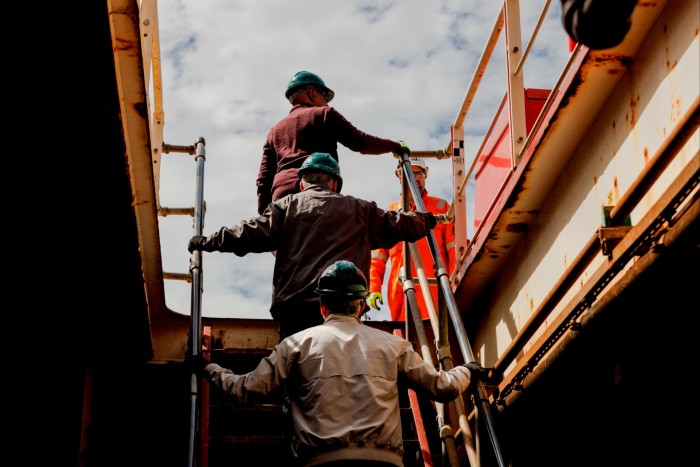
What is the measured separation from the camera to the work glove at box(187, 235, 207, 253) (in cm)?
592

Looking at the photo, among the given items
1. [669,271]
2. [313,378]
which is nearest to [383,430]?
[313,378]

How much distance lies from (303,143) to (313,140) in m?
0.07

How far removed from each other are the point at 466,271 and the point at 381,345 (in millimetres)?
2350

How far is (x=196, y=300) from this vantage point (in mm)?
5812

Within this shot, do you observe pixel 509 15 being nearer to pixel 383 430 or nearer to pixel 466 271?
pixel 466 271

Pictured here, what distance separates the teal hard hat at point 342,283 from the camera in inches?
184

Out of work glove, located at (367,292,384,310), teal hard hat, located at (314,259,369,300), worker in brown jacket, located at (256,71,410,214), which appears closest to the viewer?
Result: teal hard hat, located at (314,259,369,300)

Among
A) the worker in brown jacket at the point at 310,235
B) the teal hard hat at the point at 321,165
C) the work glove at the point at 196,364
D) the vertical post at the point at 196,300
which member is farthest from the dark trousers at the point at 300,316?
the teal hard hat at the point at 321,165

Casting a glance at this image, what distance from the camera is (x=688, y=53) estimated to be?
4145 millimetres

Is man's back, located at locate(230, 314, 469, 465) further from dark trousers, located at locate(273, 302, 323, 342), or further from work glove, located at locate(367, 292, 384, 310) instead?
work glove, located at locate(367, 292, 384, 310)

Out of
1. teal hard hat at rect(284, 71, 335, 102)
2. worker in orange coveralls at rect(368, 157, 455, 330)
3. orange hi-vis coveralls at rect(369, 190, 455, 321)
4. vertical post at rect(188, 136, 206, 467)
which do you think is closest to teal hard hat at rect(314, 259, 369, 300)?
vertical post at rect(188, 136, 206, 467)

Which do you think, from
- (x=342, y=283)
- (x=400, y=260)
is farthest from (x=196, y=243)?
(x=400, y=260)

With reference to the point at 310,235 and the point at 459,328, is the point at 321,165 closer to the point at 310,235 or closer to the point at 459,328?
the point at 310,235

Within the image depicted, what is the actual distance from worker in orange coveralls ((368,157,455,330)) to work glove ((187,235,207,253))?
2.37m
